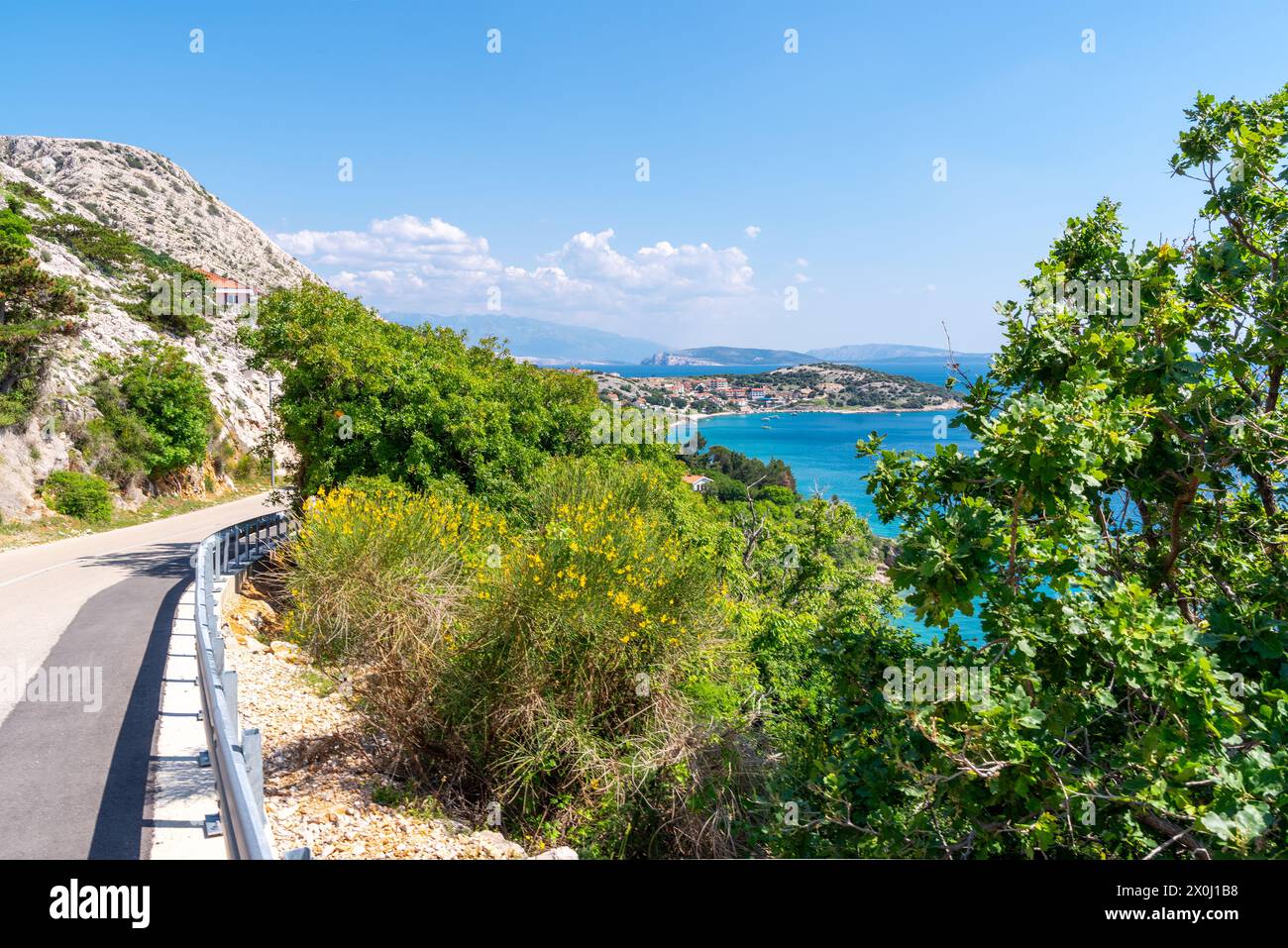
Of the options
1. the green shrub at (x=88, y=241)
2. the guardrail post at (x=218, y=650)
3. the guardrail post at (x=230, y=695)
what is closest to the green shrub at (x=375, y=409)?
the guardrail post at (x=218, y=650)

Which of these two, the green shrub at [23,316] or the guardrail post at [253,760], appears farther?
the green shrub at [23,316]

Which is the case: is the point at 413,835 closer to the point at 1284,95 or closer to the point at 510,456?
the point at 1284,95

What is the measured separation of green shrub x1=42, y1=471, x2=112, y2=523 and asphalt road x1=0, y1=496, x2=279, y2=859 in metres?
6.66

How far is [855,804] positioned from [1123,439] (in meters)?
3.18

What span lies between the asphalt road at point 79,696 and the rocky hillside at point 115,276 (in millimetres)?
8790

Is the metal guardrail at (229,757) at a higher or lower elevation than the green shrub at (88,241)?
lower

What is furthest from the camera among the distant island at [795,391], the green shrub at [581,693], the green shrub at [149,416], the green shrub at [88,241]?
the distant island at [795,391]

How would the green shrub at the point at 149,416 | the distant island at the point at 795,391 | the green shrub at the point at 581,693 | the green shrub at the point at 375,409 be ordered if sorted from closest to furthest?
the green shrub at the point at 581,693
the green shrub at the point at 375,409
the green shrub at the point at 149,416
the distant island at the point at 795,391

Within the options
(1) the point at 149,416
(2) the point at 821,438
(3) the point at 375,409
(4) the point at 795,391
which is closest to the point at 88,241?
(1) the point at 149,416

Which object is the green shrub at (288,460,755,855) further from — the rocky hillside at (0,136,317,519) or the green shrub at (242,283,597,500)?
the rocky hillside at (0,136,317,519)

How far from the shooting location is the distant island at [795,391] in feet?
441

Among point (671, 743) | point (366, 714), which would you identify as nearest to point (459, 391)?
point (366, 714)

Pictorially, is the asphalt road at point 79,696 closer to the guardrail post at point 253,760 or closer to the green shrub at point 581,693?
the guardrail post at point 253,760

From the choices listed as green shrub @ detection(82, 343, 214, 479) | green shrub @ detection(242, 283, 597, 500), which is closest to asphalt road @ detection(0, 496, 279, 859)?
green shrub @ detection(242, 283, 597, 500)
